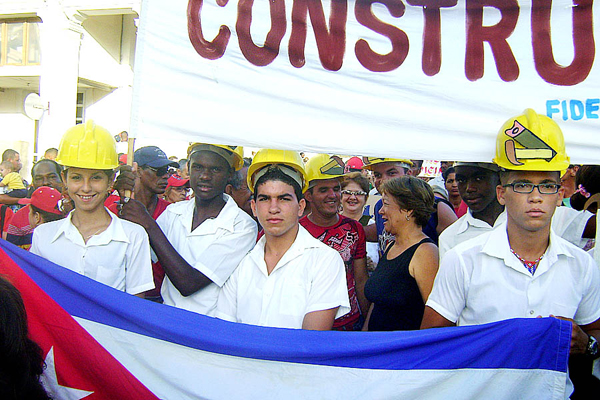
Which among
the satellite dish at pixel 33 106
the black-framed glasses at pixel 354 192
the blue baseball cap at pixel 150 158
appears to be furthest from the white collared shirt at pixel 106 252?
the satellite dish at pixel 33 106

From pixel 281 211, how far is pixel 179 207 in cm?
90

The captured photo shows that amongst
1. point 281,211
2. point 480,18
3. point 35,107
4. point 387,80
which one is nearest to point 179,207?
point 281,211

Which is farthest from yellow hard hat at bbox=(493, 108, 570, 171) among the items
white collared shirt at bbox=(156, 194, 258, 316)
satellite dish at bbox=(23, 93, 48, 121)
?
satellite dish at bbox=(23, 93, 48, 121)

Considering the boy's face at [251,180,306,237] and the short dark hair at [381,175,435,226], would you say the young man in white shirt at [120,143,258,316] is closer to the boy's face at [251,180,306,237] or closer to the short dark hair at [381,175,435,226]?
the boy's face at [251,180,306,237]

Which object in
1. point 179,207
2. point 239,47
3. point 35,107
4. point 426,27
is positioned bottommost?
point 179,207

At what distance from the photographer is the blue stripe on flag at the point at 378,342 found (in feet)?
6.61

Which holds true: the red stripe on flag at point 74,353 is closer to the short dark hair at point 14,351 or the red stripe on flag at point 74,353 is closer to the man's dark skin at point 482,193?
the short dark hair at point 14,351

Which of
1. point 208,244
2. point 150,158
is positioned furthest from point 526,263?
point 150,158

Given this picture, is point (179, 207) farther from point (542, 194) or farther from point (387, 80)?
point (542, 194)

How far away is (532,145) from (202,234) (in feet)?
6.08

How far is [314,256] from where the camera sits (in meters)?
2.58

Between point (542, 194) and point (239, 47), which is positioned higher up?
point (239, 47)

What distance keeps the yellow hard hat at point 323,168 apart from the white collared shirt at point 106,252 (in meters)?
1.35

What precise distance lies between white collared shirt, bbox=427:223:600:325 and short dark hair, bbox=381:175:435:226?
610mm
